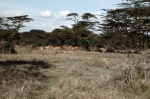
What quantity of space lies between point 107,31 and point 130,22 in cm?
405

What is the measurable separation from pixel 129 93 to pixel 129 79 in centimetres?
76

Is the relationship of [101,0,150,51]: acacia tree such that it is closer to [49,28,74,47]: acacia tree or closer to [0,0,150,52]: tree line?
[0,0,150,52]: tree line

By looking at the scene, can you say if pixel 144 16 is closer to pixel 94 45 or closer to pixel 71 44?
pixel 94 45

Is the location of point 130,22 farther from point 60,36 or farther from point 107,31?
point 60,36

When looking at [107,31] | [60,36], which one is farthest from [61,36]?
[107,31]

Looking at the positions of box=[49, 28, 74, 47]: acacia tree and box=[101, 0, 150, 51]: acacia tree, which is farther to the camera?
box=[49, 28, 74, 47]: acacia tree

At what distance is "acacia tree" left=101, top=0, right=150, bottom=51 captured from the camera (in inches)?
859

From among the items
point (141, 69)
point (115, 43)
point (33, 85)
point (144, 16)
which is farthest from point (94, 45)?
point (33, 85)

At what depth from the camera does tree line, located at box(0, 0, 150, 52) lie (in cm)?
2191

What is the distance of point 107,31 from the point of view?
29547mm

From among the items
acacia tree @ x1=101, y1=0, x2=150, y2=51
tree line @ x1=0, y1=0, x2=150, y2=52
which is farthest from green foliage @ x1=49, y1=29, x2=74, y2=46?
acacia tree @ x1=101, y1=0, x2=150, y2=51

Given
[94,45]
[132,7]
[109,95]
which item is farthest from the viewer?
[94,45]

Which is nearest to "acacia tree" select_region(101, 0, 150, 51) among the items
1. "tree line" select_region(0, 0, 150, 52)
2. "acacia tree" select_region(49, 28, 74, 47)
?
"tree line" select_region(0, 0, 150, 52)

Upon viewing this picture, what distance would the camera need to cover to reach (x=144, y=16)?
2341 centimetres
